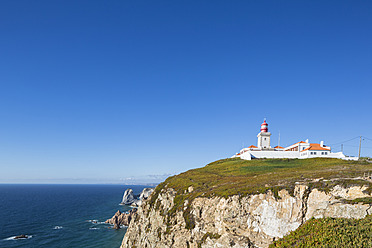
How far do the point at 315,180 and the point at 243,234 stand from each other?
50.1 ft

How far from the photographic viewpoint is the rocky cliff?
27312 millimetres

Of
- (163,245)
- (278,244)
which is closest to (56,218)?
(163,245)

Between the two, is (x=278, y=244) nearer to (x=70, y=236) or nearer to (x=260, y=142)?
(x=260, y=142)

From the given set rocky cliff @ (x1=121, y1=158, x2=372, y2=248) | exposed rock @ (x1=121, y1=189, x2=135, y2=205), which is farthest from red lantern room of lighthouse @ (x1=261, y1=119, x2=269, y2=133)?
exposed rock @ (x1=121, y1=189, x2=135, y2=205)

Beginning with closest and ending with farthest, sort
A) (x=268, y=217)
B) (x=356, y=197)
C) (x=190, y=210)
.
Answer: (x=356, y=197)
(x=268, y=217)
(x=190, y=210)

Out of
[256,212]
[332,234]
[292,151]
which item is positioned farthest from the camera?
[292,151]

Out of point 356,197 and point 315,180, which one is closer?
point 356,197

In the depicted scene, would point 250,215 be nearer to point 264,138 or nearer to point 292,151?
point 292,151

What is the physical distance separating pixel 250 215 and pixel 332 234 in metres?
12.1

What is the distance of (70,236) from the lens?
6925cm

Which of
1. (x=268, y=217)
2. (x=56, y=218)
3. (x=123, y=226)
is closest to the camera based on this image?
(x=268, y=217)

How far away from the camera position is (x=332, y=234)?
22969 mm

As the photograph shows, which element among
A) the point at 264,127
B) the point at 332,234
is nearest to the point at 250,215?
the point at 332,234

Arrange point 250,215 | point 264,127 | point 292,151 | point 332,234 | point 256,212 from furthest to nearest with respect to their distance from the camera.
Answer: point 264,127 → point 292,151 → point 250,215 → point 256,212 → point 332,234
